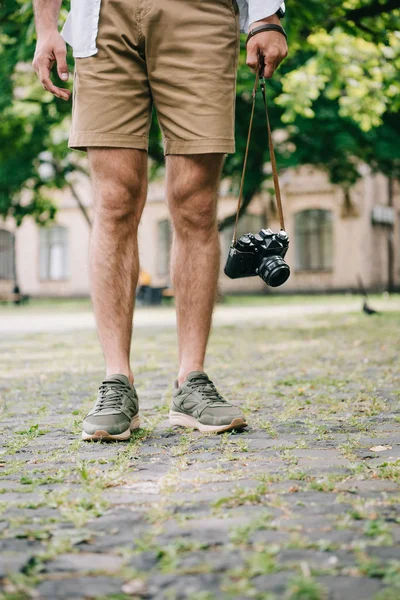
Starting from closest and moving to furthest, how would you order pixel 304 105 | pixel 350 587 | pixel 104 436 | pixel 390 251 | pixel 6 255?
pixel 350 587
pixel 104 436
pixel 304 105
pixel 390 251
pixel 6 255

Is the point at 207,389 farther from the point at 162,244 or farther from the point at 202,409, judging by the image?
the point at 162,244

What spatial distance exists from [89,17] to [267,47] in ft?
2.34

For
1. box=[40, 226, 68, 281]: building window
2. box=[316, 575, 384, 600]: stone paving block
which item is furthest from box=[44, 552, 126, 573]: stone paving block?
box=[40, 226, 68, 281]: building window

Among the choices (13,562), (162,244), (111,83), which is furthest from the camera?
(162,244)

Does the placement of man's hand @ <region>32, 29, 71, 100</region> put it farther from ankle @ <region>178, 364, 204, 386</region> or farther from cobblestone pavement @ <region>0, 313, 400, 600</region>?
cobblestone pavement @ <region>0, 313, 400, 600</region>

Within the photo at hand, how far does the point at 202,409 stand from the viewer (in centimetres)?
306

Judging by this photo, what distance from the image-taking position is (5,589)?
147 cm

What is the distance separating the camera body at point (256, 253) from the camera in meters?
3.17

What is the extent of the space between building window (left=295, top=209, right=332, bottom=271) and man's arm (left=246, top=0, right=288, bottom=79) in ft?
86.5

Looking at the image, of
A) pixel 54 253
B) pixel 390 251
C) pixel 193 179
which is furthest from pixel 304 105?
pixel 54 253

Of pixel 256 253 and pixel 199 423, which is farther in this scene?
pixel 256 253

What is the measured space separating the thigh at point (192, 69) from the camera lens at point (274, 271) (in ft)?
1.62

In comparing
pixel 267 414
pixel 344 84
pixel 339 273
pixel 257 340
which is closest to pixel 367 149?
pixel 344 84

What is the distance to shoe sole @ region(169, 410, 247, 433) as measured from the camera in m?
2.99
